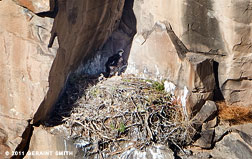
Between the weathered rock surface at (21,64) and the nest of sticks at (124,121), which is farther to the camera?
the nest of sticks at (124,121)

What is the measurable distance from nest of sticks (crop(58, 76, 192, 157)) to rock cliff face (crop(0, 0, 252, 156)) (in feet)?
0.97

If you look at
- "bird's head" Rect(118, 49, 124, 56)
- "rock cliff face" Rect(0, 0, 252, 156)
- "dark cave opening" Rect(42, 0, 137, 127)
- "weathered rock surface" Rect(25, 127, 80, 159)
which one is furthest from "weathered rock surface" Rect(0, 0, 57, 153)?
"bird's head" Rect(118, 49, 124, 56)

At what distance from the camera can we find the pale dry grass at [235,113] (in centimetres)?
721

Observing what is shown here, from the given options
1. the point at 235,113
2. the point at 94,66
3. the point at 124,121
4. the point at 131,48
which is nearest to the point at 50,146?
the point at 124,121

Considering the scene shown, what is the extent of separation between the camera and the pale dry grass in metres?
7.21

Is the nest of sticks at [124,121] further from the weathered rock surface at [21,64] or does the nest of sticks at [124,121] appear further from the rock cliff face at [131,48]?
the weathered rock surface at [21,64]

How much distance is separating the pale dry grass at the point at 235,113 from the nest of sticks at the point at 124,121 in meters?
0.55

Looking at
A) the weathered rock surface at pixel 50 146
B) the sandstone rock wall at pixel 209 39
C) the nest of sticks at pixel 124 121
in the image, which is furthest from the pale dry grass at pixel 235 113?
the weathered rock surface at pixel 50 146

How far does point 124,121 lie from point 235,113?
147 centimetres

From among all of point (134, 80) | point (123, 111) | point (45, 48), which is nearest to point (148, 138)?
point (123, 111)

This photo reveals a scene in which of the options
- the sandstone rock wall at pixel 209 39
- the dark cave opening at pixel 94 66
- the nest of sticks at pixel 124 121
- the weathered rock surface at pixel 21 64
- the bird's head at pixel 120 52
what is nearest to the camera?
the weathered rock surface at pixel 21 64

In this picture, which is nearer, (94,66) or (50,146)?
(50,146)

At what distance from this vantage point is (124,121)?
6934mm

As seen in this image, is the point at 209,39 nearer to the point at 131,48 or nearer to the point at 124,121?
the point at 131,48
